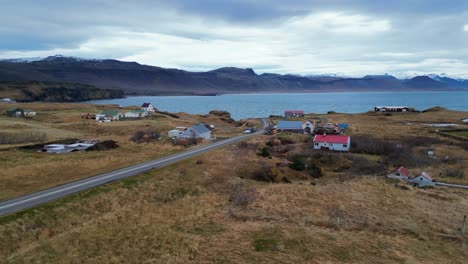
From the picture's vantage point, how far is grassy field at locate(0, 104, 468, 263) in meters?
18.4

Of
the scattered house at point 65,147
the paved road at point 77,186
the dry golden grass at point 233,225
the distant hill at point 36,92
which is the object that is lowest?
the dry golden grass at point 233,225

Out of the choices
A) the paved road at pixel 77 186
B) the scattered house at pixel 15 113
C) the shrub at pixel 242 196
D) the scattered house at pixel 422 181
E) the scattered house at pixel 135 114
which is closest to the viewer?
the paved road at pixel 77 186

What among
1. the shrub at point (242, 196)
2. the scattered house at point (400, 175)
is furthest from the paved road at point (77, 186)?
the scattered house at point (400, 175)

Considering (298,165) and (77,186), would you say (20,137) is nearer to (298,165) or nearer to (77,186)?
(77,186)

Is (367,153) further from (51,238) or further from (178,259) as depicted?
(51,238)

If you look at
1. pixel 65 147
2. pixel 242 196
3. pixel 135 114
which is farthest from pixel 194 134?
pixel 135 114

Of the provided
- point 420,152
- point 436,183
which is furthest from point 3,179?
point 420,152

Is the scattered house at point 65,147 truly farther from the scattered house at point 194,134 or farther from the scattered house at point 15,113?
the scattered house at point 15,113

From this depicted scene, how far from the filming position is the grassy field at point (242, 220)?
1839 cm

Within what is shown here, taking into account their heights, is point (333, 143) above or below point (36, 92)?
below

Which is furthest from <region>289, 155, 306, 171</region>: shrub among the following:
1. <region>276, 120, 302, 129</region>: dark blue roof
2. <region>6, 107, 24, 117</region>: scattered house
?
<region>6, 107, 24, 117</region>: scattered house

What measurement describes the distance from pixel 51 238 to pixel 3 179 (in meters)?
12.1

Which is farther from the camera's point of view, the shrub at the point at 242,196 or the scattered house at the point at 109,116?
the scattered house at the point at 109,116

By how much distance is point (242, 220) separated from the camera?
23.8 m
